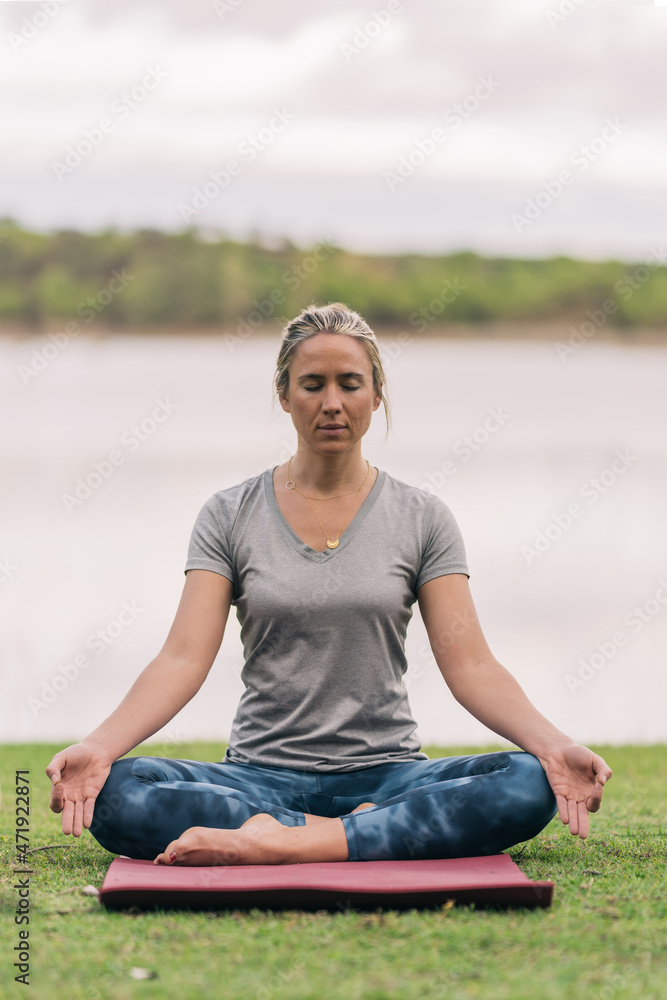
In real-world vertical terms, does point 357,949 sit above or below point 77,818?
below

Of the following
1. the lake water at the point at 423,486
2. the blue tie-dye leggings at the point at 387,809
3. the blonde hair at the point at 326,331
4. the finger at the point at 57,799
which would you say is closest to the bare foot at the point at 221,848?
the blue tie-dye leggings at the point at 387,809

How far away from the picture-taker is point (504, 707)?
2.58 metres

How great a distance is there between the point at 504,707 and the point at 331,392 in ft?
2.70

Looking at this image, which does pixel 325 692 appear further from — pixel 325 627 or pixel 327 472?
pixel 327 472

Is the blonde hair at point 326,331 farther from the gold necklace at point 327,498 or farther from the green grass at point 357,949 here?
the green grass at point 357,949

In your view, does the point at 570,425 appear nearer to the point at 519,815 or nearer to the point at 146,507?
the point at 146,507

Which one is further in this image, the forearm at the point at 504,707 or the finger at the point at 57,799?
the forearm at the point at 504,707

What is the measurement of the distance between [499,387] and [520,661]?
14.1 m

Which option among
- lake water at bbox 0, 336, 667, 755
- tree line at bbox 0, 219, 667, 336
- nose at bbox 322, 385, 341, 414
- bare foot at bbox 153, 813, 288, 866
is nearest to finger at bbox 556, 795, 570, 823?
bare foot at bbox 153, 813, 288, 866

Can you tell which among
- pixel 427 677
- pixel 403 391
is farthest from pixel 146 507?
pixel 403 391

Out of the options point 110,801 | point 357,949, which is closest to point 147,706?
point 110,801

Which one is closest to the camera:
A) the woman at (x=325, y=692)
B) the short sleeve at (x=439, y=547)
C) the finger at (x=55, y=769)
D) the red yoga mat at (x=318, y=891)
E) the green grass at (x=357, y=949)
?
the green grass at (x=357, y=949)

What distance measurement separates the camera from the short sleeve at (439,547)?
9.04ft

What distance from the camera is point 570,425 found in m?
15.1
